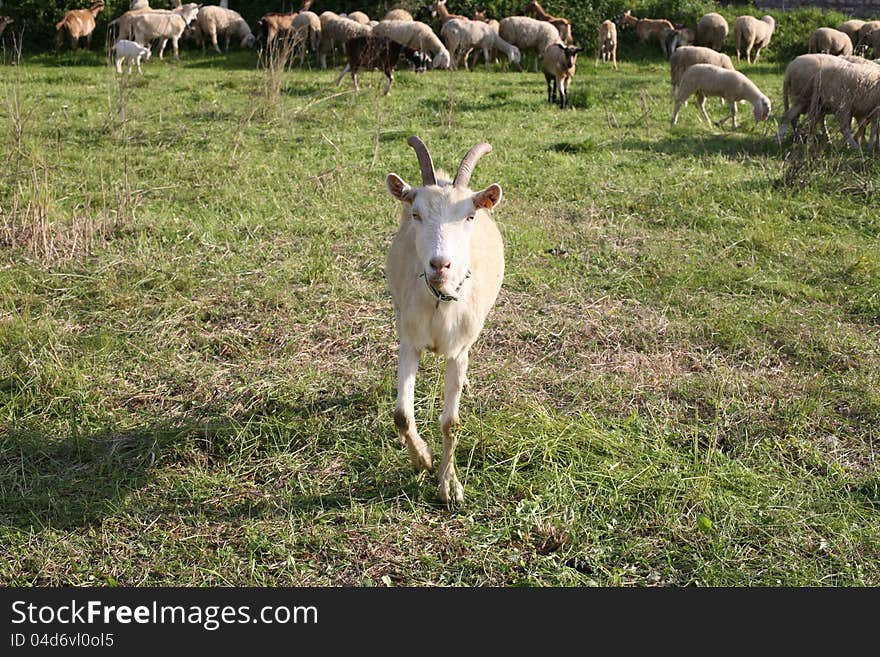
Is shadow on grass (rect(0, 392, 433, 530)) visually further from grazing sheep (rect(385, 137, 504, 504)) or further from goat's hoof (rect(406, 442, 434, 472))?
grazing sheep (rect(385, 137, 504, 504))

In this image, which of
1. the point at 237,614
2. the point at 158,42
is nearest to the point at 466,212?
the point at 237,614

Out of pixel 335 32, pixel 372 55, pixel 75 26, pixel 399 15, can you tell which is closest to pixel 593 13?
pixel 399 15

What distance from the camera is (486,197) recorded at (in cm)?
416

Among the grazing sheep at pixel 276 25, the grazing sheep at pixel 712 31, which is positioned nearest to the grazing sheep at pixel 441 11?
the grazing sheep at pixel 276 25

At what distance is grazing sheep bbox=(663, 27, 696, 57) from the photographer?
22547mm

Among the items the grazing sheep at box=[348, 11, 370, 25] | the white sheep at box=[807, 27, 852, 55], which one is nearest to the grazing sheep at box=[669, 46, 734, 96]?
the white sheep at box=[807, 27, 852, 55]

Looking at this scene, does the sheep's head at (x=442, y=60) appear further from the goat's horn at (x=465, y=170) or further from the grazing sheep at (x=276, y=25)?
the goat's horn at (x=465, y=170)

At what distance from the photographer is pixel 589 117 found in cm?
1416

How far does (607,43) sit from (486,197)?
19.1 m

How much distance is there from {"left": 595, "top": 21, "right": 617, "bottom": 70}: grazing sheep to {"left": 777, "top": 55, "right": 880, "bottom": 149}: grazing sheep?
Result: 30.7ft

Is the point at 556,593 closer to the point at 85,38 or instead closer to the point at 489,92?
the point at 489,92

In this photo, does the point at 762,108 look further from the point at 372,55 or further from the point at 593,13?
the point at 593,13

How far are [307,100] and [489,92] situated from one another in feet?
12.0

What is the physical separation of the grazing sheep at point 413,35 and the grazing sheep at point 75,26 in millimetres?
6352
